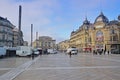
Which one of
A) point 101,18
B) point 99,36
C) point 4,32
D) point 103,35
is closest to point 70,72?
point 4,32

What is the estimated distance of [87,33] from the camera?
494ft

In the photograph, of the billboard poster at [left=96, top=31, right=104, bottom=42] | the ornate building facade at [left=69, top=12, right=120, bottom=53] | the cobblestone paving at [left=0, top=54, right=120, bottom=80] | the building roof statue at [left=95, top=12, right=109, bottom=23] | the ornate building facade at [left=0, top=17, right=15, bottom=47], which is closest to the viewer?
the cobblestone paving at [left=0, top=54, right=120, bottom=80]

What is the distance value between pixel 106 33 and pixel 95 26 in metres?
10.8

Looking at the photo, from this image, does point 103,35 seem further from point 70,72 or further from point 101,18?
point 70,72

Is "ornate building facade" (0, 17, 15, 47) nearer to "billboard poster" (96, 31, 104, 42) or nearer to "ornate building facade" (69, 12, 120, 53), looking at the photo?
"billboard poster" (96, 31, 104, 42)

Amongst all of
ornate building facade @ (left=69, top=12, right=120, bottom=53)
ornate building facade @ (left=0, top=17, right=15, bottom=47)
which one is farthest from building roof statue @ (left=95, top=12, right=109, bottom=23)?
ornate building facade @ (left=0, top=17, right=15, bottom=47)

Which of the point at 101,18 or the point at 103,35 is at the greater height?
the point at 101,18

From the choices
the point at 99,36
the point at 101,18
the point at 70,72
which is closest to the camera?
the point at 70,72

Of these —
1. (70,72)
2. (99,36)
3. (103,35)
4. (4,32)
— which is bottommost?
(70,72)

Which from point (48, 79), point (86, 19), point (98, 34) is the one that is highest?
point (86, 19)

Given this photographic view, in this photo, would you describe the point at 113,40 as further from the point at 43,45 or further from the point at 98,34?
the point at 43,45

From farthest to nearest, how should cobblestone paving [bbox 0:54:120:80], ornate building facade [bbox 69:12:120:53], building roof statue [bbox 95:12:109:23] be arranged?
building roof statue [bbox 95:12:109:23], ornate building facade [bbox 69:12:120:53], cobblestone paving [bbox 0:54:120:80]

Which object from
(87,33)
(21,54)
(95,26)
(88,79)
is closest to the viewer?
(88,79)

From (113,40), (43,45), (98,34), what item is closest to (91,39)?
(98,34)
